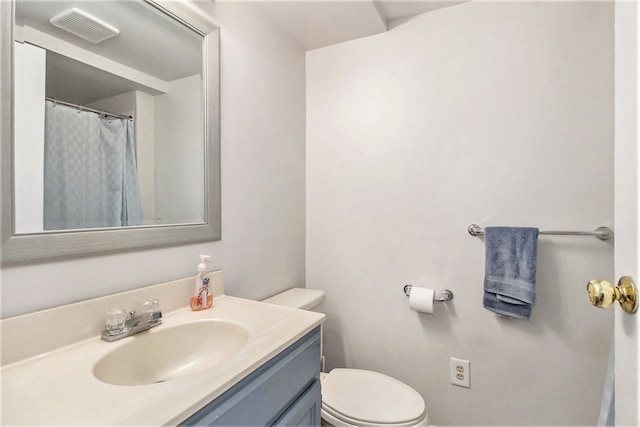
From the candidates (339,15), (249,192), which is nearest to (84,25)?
(249,192)

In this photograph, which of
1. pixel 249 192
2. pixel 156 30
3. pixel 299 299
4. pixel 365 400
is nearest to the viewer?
pixel 156 30

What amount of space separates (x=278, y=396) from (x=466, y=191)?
122 cm

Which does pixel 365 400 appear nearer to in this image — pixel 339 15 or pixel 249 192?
pixel 249 192

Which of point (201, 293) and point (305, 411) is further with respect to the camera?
point (201, 293)

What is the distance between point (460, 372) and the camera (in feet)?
4.84

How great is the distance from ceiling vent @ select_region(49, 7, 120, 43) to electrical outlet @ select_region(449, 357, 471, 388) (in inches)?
75.7

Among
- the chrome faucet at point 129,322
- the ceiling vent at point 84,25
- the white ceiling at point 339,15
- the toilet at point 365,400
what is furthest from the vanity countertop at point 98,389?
the white ceiling at point 339,15

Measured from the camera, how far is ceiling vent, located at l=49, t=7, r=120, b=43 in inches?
31.1

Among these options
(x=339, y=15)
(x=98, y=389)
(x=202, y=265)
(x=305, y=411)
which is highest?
(x=339, y=15)

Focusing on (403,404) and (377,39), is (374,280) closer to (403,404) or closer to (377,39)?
(403,404)

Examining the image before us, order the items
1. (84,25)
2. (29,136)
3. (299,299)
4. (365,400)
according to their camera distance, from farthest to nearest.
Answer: (299,299)
(365,400)
(84,25)
(29,136)

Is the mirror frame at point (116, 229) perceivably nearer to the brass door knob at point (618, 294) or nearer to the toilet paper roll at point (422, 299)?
the toilet paper roll at point (422, 299)

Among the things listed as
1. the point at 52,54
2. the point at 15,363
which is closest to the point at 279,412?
the point at 15,363

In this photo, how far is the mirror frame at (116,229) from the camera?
0.68 meters
